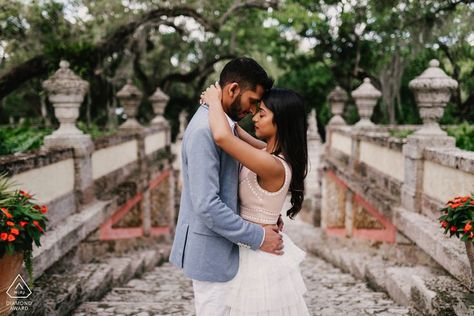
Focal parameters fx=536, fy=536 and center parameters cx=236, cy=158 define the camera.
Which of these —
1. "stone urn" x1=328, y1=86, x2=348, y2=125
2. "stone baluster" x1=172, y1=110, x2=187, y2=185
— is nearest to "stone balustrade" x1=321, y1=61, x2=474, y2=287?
"stone urn" x1=328, y1=86, x2=348, y2=125

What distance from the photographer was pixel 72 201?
643 centimetres

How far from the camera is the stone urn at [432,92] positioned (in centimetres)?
584

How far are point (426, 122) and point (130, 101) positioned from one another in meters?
7.36

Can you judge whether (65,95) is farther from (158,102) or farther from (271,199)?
(158,102)

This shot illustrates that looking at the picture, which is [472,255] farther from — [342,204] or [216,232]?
[342,204]

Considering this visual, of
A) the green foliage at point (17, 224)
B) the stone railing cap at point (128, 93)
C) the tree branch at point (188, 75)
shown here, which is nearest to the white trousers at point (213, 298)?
the green foliage at point (17, 224)

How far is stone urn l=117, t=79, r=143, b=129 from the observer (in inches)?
457

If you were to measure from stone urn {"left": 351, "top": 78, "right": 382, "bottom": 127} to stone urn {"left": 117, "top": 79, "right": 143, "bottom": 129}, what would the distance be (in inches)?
185

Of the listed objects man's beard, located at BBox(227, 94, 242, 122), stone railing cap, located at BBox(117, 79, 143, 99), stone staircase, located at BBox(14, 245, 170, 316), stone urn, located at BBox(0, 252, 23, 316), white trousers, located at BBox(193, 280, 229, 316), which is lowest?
stone staircase, located at BBox(14, 245, 170, 316)

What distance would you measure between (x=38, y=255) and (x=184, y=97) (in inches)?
761

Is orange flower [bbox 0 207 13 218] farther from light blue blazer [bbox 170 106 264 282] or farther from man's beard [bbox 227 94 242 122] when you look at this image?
man's beard [bbox 227 94 242 122]

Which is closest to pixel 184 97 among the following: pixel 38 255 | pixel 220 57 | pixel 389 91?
pixel 220 57

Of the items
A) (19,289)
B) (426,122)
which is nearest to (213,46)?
(426,122)

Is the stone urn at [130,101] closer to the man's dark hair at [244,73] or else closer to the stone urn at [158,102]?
the stone urn at [158,102]
